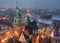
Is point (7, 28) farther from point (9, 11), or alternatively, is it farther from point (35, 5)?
point (35, 5)

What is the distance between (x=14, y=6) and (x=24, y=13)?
0.81ft

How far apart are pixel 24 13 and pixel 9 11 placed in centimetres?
30

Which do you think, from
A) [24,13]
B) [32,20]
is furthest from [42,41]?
[24,13]

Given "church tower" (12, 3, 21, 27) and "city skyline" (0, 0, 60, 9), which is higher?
"city skyline" (0, 0, 60, 9)

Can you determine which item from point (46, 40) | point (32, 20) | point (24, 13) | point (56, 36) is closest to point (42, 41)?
point (46, 40)

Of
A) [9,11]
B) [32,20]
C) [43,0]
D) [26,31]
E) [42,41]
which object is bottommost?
[42,41]

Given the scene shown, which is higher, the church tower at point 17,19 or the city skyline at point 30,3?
the city skyline at point 30,3

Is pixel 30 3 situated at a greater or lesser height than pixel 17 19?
greater

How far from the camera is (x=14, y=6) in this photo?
2889 millimetres

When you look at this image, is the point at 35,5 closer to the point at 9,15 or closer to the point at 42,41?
the point at 9,15

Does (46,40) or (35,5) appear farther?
(35,5)

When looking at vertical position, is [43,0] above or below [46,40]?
above

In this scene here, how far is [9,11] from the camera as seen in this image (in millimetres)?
2861

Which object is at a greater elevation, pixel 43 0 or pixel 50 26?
pixel 43 0
